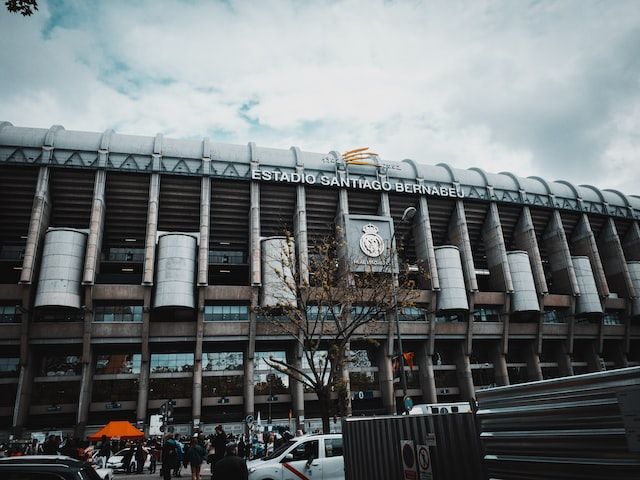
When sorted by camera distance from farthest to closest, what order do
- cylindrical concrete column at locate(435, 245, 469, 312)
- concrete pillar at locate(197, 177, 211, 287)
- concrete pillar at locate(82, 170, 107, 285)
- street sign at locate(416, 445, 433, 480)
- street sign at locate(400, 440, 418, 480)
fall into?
Result: cylindrical concrete column at locate(435, 245, 469, 312), concrete pillar at locate(197, 177, 211, 287), concrete pillar at locate(82, 170, 107, 285), street sign at locate(400, 440, 418, 480), street sign at locate(416, 445, 433, 480)

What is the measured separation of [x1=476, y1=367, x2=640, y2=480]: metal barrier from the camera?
333 centimetres

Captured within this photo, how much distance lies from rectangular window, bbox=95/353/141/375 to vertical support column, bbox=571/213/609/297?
A: 5492 centimetres

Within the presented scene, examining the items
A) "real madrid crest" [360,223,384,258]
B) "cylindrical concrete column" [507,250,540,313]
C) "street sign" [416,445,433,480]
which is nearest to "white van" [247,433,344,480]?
"street sign" [416,445,433,480]

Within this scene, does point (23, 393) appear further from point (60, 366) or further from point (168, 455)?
point (168, 455)

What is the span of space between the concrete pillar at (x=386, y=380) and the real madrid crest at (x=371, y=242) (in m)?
10.2

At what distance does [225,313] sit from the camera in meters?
41.6

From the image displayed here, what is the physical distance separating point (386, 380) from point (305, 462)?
3302 cm

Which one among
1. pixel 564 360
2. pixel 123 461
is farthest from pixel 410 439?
pixel 564 360

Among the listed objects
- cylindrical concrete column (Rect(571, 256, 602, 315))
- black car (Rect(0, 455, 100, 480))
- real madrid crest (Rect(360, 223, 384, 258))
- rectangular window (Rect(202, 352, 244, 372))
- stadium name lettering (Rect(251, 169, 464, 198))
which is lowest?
black car (Rect(0, 455, 100, 480))

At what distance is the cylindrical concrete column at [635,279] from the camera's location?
2117 inches

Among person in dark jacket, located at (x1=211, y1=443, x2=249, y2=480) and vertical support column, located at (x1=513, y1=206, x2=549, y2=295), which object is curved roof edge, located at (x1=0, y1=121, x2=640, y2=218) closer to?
vertical support column, located at (x1=513, y1=206, x2=549, y2=295)

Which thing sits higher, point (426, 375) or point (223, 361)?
point (223, 361)

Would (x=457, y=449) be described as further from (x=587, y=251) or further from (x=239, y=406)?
(x=587, y=251)

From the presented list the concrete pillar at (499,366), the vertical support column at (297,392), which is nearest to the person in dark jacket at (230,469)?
the vertical support column at (297,392)
